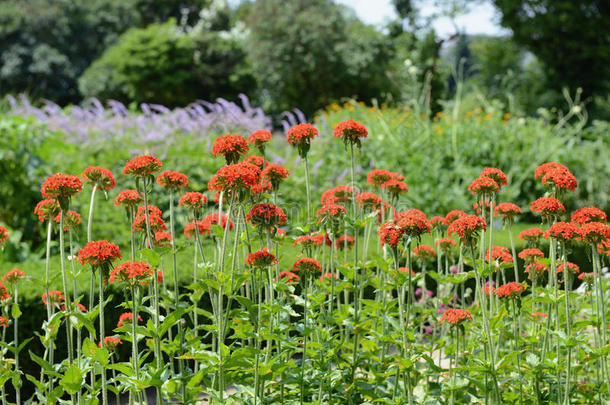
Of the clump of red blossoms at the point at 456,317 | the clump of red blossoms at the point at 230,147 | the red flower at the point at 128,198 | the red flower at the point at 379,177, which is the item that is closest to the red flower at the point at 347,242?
the red flower at the point at 379,177

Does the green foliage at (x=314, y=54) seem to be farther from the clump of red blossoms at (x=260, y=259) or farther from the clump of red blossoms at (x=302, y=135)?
the clump of red blossoms at (x=260, y=259)

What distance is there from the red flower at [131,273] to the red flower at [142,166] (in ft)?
1.06

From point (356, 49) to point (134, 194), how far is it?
21080 millimetres

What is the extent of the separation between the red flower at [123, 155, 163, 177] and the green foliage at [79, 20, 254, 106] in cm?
2541

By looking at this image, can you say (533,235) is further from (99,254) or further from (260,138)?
(99,254)

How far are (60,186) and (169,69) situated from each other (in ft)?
85.0

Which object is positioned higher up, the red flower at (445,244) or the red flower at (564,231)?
the red flower at (564,231)

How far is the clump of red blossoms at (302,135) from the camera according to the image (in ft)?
7.16

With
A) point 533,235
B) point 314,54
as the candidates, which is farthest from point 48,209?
point 314,54

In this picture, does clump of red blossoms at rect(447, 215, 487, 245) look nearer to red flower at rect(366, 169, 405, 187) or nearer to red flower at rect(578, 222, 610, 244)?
red flower at rect(578, 222, 610, 244)

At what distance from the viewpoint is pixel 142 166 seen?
1.91m

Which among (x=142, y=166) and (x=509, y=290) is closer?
(x=142, y=166)

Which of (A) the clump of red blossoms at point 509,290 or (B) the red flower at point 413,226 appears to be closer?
(B) the red flower at point 413,226

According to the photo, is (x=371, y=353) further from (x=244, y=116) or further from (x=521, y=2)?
(x=521, y=2)
